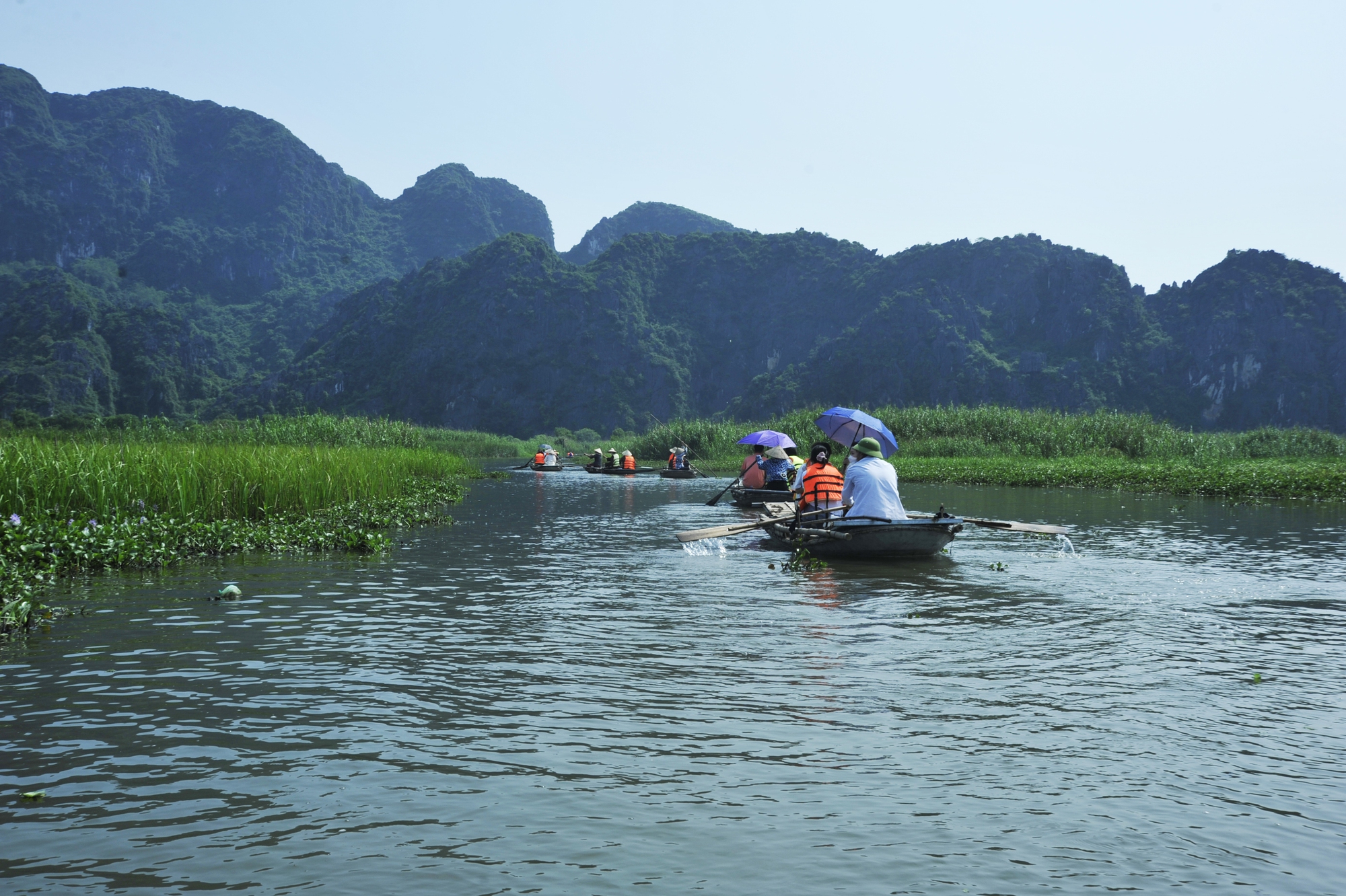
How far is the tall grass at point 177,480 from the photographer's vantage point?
1267 cm

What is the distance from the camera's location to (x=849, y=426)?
1939 cm

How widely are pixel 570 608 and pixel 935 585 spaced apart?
15.8 feet

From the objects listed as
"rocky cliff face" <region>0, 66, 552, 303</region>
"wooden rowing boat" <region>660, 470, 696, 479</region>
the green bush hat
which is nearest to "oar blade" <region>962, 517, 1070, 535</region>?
the green bush hat

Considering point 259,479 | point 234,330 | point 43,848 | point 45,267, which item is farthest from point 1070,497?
point 45,267

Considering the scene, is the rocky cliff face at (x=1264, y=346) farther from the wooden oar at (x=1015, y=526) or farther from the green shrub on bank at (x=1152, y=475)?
the wooden oar at (x=1015, y=526)

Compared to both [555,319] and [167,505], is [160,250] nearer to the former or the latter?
[555,319]

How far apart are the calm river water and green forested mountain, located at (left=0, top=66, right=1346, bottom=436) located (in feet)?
363

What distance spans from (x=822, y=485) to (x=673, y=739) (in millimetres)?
10559

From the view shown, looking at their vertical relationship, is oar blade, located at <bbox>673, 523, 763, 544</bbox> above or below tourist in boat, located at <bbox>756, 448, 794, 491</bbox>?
below

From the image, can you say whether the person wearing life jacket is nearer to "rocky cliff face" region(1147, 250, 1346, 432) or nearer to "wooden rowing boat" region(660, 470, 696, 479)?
"wooden rowing boat" region(660, 470, 696, 479)

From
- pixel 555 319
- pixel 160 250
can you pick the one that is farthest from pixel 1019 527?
pixel 160 250

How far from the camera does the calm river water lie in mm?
4508

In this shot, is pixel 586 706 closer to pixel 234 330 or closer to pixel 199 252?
pixel 234 330

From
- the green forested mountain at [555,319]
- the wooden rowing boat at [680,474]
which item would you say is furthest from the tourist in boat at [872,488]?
the green forested mountain at [555,319]
